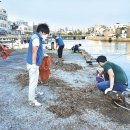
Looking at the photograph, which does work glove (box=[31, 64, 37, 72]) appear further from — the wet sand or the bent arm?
the bent arm

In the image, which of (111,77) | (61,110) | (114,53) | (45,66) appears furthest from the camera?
(114,53)

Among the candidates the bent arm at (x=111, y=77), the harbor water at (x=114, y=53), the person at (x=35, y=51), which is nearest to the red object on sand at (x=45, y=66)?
the person at (x=35, y=51)

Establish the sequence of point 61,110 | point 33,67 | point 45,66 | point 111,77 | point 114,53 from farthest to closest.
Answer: point 114,53, point 45,66, point 111,77, point 33,67, point 61,110

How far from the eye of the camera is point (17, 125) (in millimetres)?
5684

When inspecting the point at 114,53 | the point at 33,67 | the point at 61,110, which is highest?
the point at 33,67

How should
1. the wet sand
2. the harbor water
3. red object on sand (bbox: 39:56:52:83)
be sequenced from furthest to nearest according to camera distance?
the harbor water
red object on sand (bbox: 39:56:52:83)
the wet sand

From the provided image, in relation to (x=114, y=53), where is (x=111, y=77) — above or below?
above

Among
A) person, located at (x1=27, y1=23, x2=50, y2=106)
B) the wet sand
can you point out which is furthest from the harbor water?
person, located at (x1=27, y1=23, x2=50, y2=106)

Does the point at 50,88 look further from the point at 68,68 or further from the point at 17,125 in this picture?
the point at 68,68

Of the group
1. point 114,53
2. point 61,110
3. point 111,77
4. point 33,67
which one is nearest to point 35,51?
point 33,67

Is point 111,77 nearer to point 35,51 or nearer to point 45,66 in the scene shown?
point 35,51

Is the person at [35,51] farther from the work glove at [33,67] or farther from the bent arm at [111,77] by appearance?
the bent arm at [111,77]

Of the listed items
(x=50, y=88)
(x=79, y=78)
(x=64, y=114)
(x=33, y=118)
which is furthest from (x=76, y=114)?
(x=79, y=78)

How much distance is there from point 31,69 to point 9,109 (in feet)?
3.35
